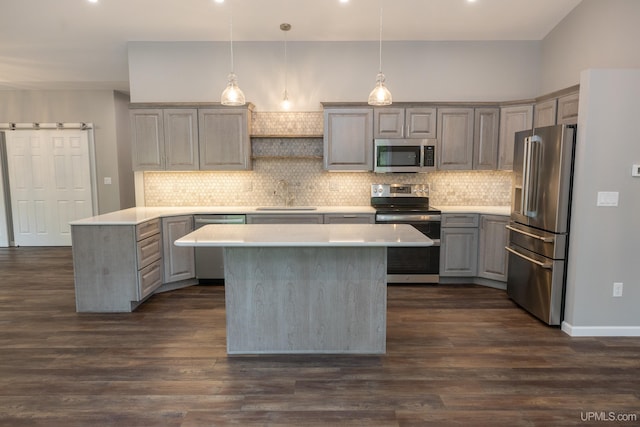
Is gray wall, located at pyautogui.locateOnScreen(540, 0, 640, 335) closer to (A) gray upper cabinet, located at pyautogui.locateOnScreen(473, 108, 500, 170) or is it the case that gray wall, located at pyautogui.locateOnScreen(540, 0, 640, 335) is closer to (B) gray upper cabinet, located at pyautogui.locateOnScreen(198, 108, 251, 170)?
(A) gray upper cabinet, located at pyautogui.locateOnScreen(473, 108, 500, 170)

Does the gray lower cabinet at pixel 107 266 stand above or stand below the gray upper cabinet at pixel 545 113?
below

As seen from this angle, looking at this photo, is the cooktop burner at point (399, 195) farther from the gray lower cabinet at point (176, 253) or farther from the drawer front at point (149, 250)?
the drawer front at point (149, 250)

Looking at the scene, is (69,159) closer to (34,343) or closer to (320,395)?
(34,343)

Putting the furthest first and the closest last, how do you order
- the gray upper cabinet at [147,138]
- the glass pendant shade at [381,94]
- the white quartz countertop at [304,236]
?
the gray upper cabinet at [147,138] → the glass pendant shade at [381,94] → the white quartz countertop at [304,236]

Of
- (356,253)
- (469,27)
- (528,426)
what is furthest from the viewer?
(469,27)

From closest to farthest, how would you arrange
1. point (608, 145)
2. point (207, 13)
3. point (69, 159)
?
point (608, 145), point (207, 13), point (69, 159)

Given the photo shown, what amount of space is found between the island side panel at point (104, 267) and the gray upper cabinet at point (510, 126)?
431 cm

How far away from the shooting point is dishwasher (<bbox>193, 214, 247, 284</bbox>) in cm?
457

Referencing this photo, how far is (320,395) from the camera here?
235 centimetres

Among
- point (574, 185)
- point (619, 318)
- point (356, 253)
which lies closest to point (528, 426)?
point (356, 253)

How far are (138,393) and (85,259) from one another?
1.89 m

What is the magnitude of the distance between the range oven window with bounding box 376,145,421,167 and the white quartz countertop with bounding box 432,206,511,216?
27.5 inches

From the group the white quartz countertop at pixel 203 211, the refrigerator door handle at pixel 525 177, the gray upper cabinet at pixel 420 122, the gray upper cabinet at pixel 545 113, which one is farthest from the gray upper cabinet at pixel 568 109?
the white quartz countertop at pixel 203 211

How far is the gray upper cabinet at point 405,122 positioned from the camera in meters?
4.69
